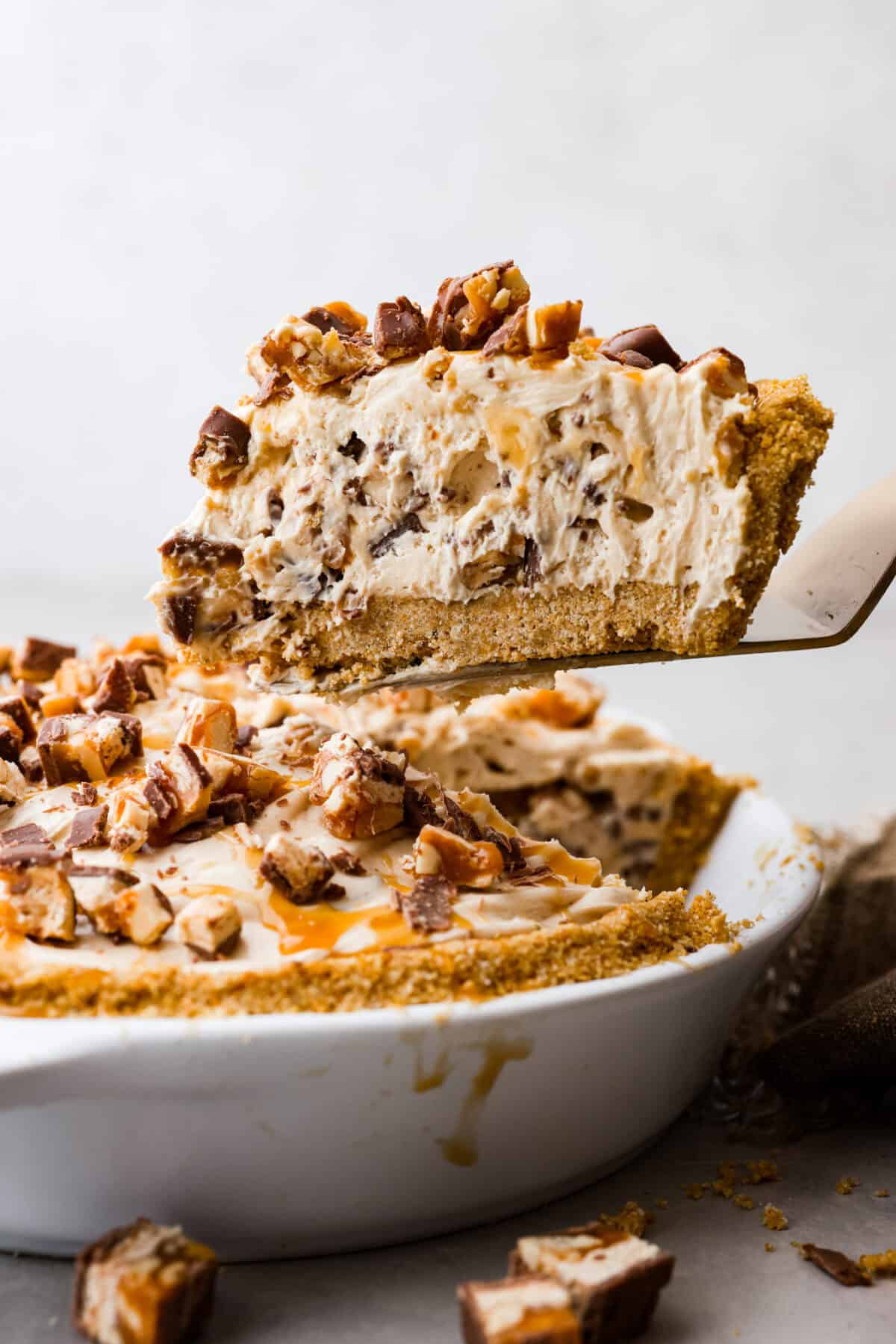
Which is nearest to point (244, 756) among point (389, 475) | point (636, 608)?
point (389, 475)

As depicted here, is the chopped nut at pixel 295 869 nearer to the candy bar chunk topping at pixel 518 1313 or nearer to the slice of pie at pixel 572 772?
the candy bar chunk topping at pixel 518 1313

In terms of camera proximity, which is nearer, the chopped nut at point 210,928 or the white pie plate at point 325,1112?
the white pie plate at point 325,1112

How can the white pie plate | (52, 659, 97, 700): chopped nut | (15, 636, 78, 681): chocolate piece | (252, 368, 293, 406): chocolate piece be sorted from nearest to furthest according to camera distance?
the white pie plate, (252, 368, 293, 406): chocolate piece, (52, 659, 97, 700): chopped nut, (15, 636, 78, 681): chocolate piece

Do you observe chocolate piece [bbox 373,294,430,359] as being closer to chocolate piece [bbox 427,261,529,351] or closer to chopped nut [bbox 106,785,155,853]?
chocolate piece [bbox 427,261,529,351]

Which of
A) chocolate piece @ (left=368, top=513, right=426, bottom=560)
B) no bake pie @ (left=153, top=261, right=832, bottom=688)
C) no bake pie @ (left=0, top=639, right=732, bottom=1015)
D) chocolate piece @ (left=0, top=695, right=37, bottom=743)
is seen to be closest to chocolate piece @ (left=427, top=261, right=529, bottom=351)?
no bake pie @ (left=153, top=261, right=832, bottom=688)

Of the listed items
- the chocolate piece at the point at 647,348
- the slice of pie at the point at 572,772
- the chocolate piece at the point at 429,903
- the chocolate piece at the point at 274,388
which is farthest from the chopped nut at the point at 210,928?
the slice of pie at the point at 572,772

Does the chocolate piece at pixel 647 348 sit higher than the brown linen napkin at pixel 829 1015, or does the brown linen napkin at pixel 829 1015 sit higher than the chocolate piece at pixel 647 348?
the chocolate piece at pixel 647 348
